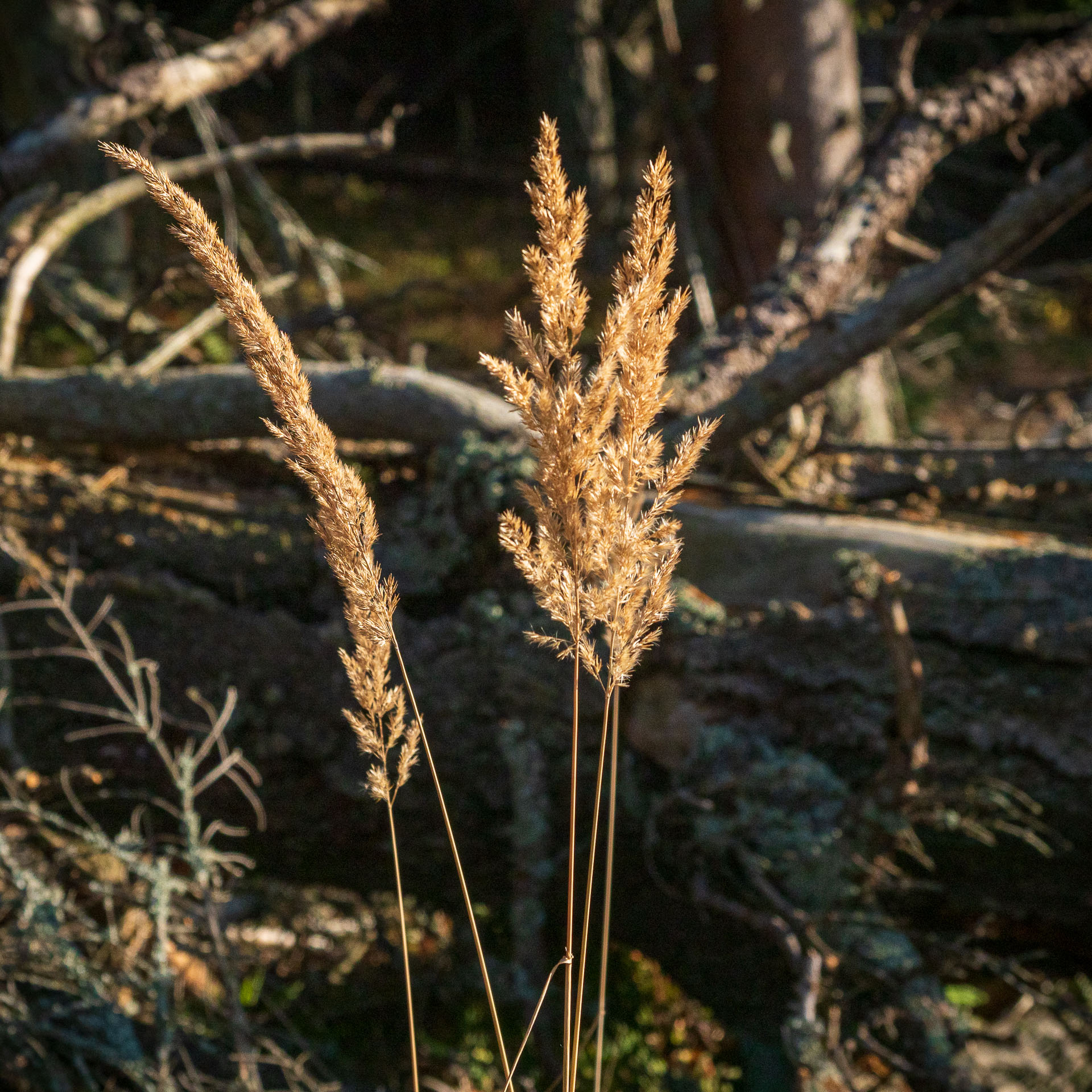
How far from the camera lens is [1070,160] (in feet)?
7.78

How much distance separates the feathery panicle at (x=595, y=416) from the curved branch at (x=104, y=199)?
207cm

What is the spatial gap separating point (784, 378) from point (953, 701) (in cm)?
97

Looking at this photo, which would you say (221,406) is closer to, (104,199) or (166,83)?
(104,199)

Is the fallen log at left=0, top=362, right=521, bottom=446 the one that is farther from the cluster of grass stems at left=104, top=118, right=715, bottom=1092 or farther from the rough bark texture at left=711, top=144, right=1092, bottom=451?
the cluster of grass stems at left=104, top=118, right=715, bottom=1092

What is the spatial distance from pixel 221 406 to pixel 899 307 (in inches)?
71.2

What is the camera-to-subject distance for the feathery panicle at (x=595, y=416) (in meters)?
0.93

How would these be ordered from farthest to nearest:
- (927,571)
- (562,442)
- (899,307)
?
(899,307) → (927,571) → (562,442)

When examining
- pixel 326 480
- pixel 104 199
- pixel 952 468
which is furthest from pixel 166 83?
pixel 952 468

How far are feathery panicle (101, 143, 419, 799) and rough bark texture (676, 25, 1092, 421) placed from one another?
149 cm

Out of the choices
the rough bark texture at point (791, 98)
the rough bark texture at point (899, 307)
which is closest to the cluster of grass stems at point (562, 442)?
the rough bark texture at point (899, 307)

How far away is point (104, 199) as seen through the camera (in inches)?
110

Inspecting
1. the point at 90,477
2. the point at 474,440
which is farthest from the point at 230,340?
the point at 474,440

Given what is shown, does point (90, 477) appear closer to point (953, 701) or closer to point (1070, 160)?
point (953, 701)

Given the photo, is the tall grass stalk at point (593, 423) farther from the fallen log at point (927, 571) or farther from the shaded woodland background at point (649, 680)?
the fallen log at point (927, 571)
